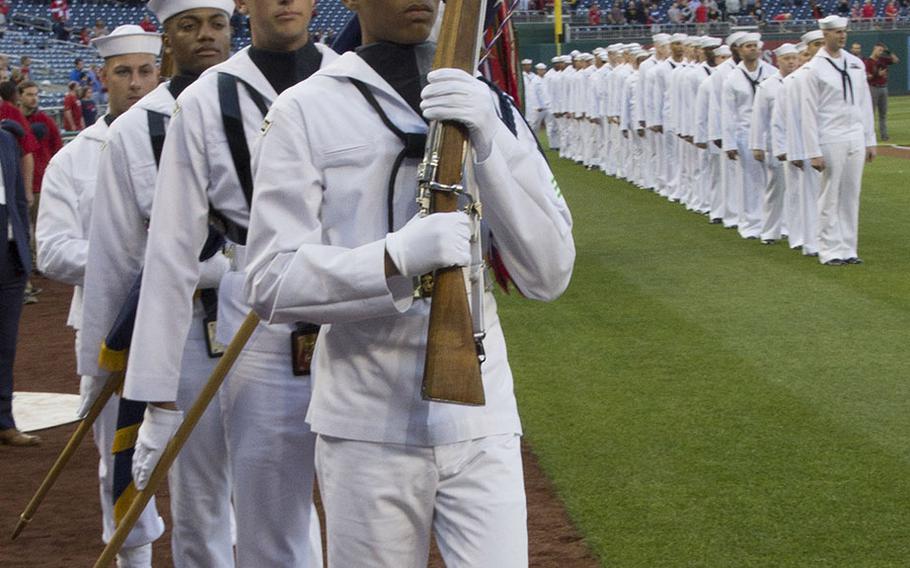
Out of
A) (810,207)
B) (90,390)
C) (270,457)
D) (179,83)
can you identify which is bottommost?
(810,207)

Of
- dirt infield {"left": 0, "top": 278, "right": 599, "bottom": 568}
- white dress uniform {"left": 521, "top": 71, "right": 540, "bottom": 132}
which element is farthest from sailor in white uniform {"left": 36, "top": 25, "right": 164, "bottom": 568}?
white dress uniform {"left": 521, "top": 71, "right": 540, "bottom": 132}

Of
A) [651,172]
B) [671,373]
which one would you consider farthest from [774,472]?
[651,172]

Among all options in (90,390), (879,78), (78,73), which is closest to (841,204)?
(90,390)

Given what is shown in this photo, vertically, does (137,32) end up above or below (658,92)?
above

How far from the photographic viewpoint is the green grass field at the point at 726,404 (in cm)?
627

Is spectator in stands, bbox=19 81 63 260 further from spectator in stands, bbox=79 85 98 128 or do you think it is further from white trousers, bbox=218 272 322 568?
spectator in stands, bbox=79 85 98 128

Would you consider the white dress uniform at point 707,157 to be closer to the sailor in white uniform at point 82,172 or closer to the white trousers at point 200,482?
the sailor in white uniform at point 82,172

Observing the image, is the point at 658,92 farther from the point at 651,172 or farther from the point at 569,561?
the point at 569,561

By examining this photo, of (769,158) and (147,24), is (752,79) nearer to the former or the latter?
(769,158)

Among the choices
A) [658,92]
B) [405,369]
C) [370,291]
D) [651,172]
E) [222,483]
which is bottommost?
[651,172]

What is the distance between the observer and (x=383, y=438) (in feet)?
9.95

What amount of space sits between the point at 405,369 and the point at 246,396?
3.68 ft

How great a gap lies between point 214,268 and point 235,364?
19.8 inches

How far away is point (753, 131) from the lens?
1689 centimetres
